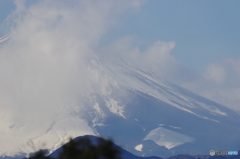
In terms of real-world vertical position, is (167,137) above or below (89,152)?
above

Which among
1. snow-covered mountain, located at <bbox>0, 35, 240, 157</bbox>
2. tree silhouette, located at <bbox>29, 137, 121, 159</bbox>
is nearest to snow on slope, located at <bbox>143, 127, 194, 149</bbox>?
snow-covered mountain, located at <bbox>0, 35, 240, 157</bbox>

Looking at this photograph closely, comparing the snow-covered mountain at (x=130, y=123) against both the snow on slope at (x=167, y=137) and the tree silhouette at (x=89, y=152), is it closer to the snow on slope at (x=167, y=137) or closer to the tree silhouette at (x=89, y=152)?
the snow on slope at (x=167, y=137)

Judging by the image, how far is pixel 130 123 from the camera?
148m

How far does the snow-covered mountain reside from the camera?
133500mm

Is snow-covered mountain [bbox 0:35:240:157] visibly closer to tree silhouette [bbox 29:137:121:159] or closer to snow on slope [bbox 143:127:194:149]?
snow on slope [bbox 143:127:194:149]

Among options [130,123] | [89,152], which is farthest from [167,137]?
[89,152]

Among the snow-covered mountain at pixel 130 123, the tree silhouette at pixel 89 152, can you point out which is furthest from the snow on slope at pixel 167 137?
the tree silhouette at pixel 89 152

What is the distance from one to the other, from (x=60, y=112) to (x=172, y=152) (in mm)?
29214

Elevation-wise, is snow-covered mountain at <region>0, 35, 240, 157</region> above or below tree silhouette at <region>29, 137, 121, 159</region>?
above

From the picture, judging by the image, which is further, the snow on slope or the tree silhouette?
the snow on slope

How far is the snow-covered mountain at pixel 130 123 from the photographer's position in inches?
5256

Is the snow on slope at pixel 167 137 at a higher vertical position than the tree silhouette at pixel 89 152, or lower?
higher

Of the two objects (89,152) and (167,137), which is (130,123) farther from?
(89,152)

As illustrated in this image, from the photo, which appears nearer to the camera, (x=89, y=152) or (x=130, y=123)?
(x=89, y=152)
